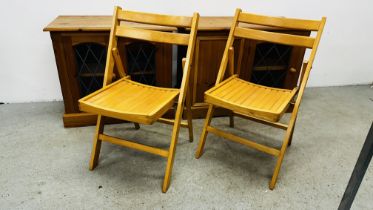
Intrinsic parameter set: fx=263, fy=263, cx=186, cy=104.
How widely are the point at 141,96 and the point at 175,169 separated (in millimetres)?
470

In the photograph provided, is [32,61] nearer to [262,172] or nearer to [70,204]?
[70,204]

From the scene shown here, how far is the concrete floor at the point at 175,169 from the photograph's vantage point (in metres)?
1.32

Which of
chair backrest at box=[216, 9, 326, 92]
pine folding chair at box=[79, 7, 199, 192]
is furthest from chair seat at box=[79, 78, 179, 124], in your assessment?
chair backrest at box=[216, 9, 326, 92]

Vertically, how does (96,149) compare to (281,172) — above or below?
above

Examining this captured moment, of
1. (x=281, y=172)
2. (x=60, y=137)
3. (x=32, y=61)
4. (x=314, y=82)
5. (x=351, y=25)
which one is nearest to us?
(x=281, y=172)

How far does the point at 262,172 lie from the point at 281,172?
4.3 inches

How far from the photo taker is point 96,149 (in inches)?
57.9

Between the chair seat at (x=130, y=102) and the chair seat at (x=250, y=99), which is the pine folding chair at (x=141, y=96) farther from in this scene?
the chair seat at (x=250, y=99)

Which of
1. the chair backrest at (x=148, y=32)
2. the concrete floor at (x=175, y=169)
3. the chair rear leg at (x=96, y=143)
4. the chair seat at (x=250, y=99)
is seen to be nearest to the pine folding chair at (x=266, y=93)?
the chair seat at (x=250, y=99)

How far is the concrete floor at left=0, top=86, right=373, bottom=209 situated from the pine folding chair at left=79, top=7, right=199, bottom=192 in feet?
0.41

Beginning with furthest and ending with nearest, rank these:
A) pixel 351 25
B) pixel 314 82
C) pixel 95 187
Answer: pixel 314 82, pixel 351 25, pixel 95 187

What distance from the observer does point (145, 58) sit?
1.87 metres

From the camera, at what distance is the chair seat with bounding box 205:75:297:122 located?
1261 mm

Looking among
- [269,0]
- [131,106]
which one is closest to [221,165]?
[131,106]
